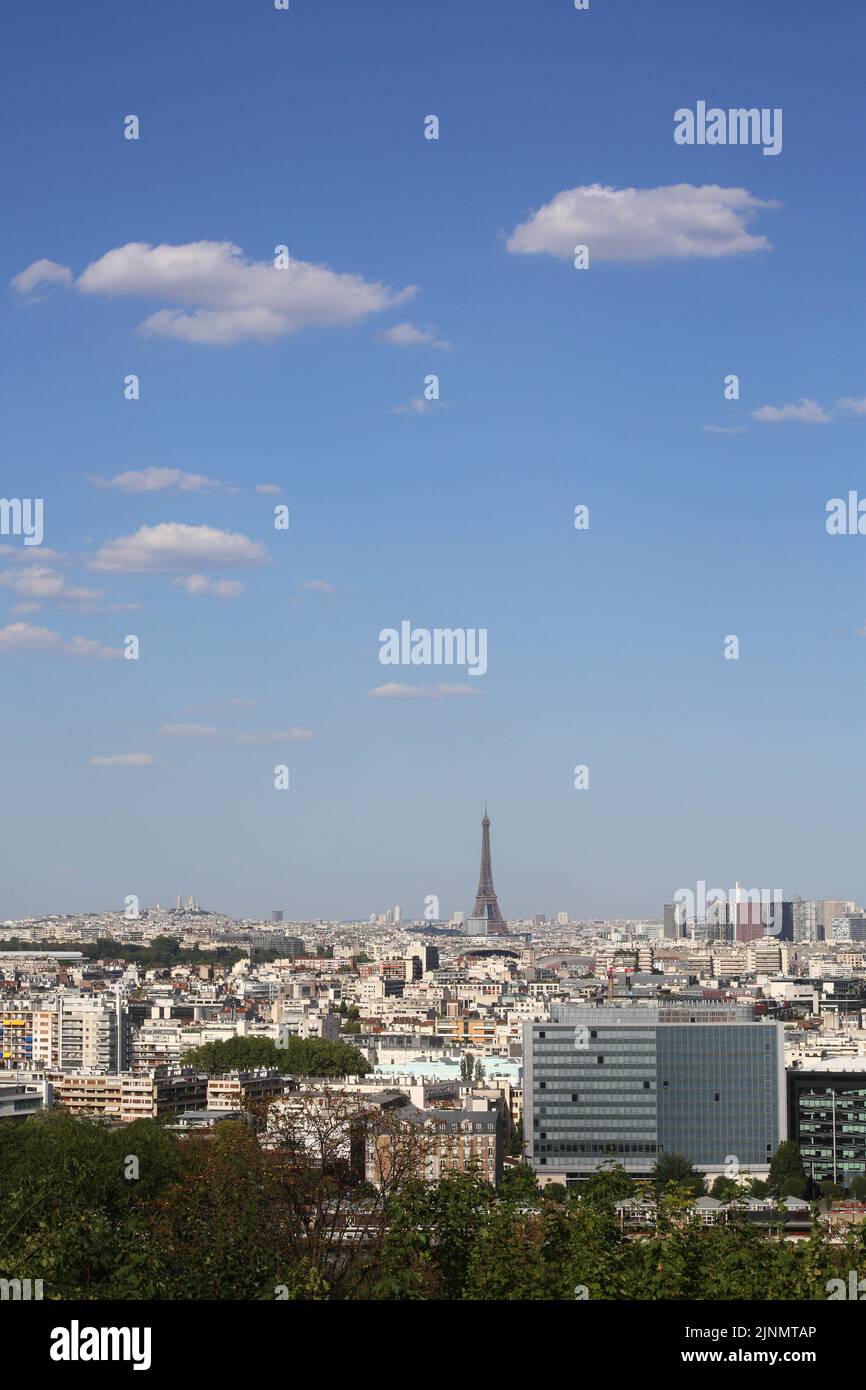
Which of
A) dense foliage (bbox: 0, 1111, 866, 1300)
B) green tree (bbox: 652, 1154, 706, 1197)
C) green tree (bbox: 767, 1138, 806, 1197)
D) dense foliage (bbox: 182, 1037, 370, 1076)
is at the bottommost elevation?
green tree (bbox: 767, 1138, 806, 1197)

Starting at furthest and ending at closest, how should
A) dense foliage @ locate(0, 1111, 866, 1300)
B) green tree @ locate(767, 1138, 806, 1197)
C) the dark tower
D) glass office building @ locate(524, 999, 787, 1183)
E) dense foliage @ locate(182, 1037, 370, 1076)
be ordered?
the dark tower → dense foliage @ locate(182, 1037, 370, 1076) → glass office building @ locate(524, 999, 787, 1183) → green tree @ locate(767, 1138, 806, 1197) → dense foliage @ locate(0, 1111, 866, 1300)

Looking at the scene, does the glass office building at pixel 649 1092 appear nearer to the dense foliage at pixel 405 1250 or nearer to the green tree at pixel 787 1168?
the green tree at pixel 787 1168

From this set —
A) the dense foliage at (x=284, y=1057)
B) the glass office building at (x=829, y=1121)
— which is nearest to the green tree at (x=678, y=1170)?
the glass office building at (x=829, y=1121)

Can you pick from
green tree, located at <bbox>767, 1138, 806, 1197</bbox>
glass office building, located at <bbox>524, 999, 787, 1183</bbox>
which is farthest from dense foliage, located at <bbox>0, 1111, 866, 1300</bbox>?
glass office building, located at <bbox>524, 999, 787, 1183</bbox>

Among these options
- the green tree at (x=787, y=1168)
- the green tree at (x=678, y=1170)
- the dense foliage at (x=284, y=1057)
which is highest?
the dense foliage at (x=284, y=1057)

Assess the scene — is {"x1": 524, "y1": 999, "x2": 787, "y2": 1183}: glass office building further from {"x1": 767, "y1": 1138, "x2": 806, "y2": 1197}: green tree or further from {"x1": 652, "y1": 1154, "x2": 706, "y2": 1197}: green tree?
{"x1": 652, "y1": 1154, "x2": 706, "y2": 1197}: green tree
